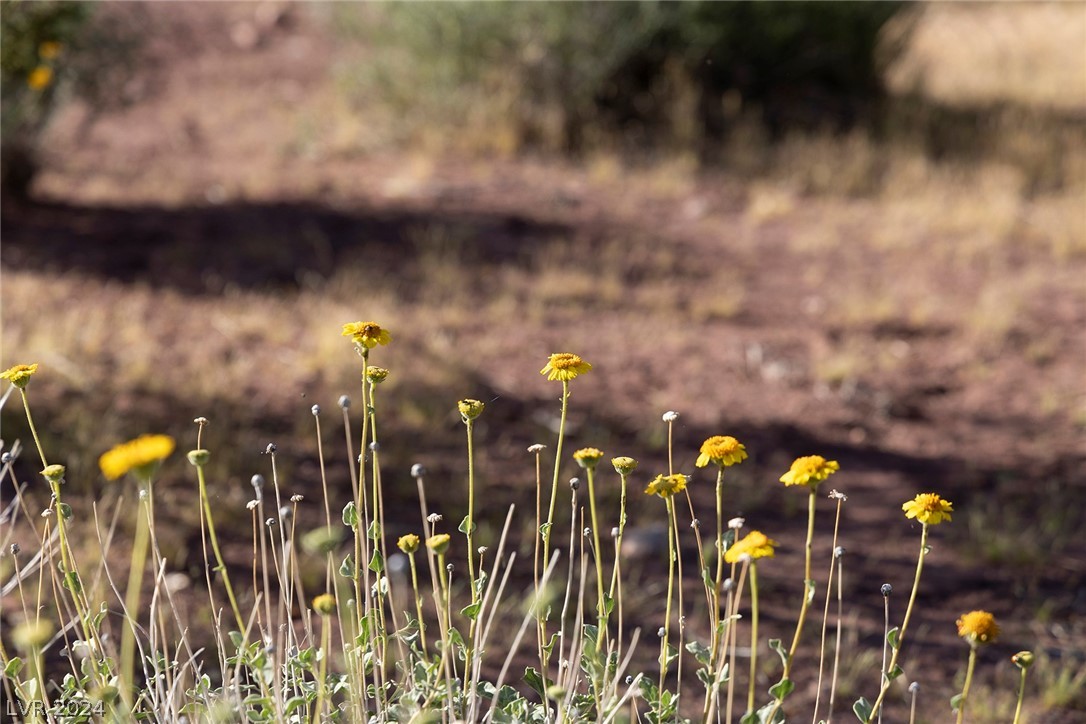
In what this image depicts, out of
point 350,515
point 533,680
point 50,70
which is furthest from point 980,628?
point 50,70

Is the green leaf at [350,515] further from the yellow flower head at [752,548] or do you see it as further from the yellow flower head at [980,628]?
the yellow flower head at [980,628]

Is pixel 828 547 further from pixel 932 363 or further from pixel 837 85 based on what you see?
pixel 837 85

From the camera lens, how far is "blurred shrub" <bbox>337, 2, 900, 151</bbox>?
7.78 metres

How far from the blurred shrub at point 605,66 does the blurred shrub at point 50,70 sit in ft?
6.26

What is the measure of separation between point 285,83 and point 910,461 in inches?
268

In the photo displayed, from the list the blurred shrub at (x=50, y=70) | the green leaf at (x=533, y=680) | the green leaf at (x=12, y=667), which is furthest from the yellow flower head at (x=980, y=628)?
the blurred shrub at (x=50, y=70)

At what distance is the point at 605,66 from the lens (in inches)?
307

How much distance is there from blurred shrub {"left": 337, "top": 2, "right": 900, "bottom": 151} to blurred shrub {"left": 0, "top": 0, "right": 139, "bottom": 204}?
75.2 inches

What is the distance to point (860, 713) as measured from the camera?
1.82m

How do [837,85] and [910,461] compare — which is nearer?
[910,461]

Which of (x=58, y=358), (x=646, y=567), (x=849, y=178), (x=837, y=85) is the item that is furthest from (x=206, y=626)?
(x=837, y=85)

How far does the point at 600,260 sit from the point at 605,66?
6.94ft

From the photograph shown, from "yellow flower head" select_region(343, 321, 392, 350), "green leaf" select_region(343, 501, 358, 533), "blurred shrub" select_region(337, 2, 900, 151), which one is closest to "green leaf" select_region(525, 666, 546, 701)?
"green leaf" select_region(343, 501, 358, 533)

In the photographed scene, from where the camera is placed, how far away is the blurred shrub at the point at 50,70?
16.8 ft
